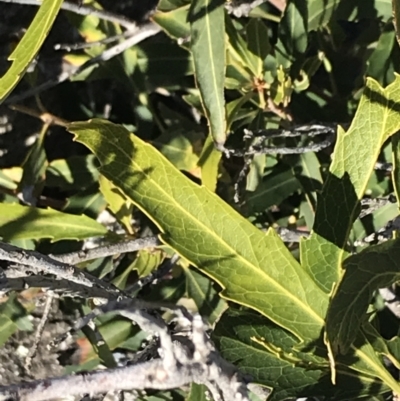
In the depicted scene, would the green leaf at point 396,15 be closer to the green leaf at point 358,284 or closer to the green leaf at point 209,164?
the green leaf at point 358,284

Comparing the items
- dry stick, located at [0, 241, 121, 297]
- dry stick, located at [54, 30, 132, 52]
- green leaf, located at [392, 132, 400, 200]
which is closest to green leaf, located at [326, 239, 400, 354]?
green leaf, located at [392, 132, 400, 200]

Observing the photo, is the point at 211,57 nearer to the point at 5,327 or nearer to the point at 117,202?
the point at 117,202

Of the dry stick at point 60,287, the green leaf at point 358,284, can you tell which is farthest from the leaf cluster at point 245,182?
the dry stick at point 60,287

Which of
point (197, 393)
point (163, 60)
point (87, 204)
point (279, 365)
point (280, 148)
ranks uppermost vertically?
point (163, 60)

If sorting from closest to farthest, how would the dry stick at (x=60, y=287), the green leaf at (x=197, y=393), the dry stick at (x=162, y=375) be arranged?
the dry stick at (x=162, y=375) → the dry stick at (x=60, y=287) → the green leaf at (x=197, y=393)

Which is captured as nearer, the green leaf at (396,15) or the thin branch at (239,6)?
the green leaf at (396,15)

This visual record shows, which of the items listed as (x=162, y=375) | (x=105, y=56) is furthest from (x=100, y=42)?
(x=162, y=375)
